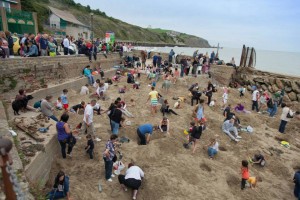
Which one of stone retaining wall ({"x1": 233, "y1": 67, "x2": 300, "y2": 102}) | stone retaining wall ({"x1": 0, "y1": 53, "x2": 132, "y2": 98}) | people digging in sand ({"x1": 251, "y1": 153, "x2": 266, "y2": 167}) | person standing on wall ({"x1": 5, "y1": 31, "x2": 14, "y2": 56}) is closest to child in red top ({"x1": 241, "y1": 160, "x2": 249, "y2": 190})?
people digging in sand ({"x1": 251, "y1": 153, "x2": 266, "y2": 167})

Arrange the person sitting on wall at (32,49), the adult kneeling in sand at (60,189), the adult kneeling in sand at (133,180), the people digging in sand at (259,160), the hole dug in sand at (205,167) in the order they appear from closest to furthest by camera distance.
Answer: the adult kneeling in sand at (60,189)
the adult kneeling in sand at (133,180)
the hole dug in sand at (205,167)
the people digging in sand at (259,160)
the person sitting on wall at (32,49)

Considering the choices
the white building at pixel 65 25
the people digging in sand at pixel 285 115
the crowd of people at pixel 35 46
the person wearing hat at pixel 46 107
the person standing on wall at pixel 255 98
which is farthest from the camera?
the white building at pixel 65 25

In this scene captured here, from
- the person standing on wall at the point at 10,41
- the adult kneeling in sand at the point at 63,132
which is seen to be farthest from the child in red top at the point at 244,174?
the person standing on wall at the point at 10,41

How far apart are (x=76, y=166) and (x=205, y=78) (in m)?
17.1

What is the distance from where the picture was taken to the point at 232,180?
28.2 feet

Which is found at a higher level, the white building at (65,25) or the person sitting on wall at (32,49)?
the white building at (65,25)

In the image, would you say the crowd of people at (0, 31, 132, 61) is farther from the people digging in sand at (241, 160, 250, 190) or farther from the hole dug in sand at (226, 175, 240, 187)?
the people digging in sand at (241, 160, 250, 190)

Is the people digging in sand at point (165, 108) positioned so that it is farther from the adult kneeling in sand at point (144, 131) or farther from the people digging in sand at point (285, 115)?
the people digging in sand at point (285, 115)

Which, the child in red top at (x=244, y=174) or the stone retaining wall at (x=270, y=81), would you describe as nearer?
the child in red top at (x=244, y=174)

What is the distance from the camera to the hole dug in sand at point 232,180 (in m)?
8.40

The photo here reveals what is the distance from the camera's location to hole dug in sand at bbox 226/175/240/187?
27.5ft

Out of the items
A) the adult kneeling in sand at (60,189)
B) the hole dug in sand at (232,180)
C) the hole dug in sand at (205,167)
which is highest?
the adult kneeling in sand at (60,189)

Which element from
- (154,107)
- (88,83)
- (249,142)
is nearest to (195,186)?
(249,142)

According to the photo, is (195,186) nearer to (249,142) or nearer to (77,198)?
(77,198)
